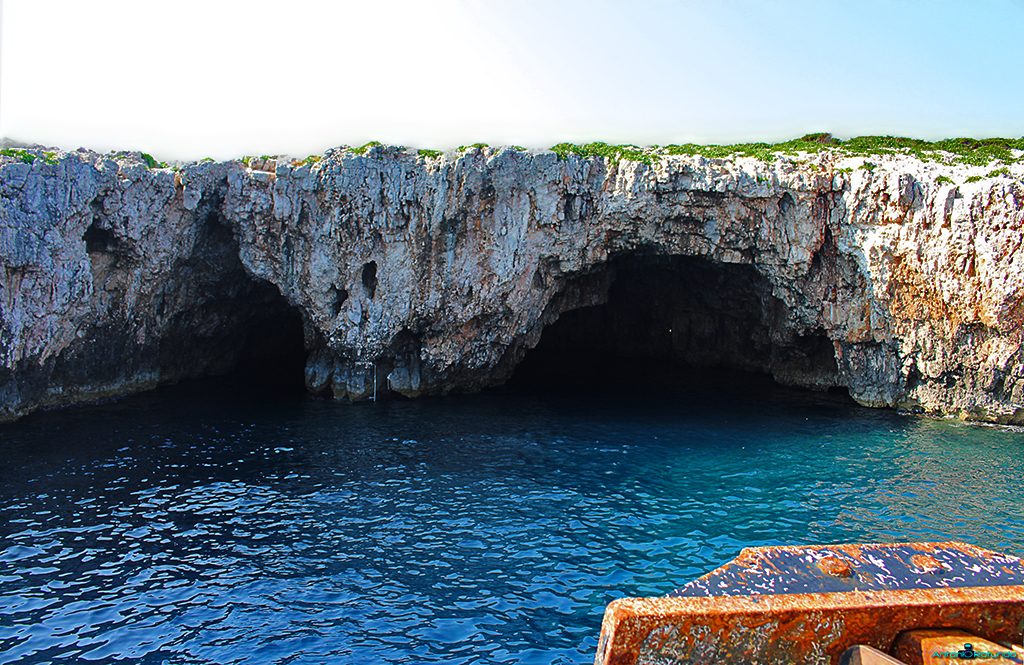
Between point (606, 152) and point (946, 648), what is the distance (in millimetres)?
26989

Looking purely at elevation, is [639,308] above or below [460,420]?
above

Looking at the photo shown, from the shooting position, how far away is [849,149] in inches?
1304

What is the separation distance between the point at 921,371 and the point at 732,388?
903 centimetres

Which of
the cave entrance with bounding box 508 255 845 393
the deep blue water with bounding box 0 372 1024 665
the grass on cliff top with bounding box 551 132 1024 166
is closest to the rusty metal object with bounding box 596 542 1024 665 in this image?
the deep blue water with bounding box 0 372 1024 665

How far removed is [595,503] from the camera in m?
20.7

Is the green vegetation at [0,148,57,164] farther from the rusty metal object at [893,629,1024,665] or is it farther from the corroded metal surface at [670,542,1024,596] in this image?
the rusty metal object at [893,629,1024,665]

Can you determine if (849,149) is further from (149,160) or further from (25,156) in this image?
(25,156)

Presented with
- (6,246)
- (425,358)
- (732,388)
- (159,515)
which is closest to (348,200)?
(425,358)

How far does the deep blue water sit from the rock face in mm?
2784

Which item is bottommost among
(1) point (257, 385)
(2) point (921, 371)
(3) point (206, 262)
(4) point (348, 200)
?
(1) point (257, 385)

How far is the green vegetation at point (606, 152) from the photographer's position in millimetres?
31562

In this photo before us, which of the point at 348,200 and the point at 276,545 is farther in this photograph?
the point at 348,200

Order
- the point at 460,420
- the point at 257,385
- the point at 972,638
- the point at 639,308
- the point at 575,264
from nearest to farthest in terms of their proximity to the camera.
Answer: the point at 972,638
the point at 460,420
the point at 575,264
the point at 257,385
the point at 639,308

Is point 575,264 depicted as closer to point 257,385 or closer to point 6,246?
point 257,385
